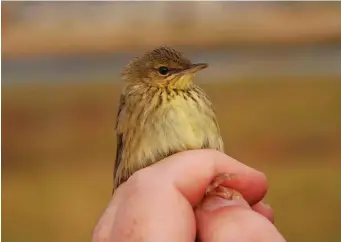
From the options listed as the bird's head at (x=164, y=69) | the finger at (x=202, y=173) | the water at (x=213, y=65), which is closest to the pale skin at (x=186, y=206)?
the finger at (x=202, y=173)

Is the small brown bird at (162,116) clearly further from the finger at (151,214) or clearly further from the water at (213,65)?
the water at (213,65)

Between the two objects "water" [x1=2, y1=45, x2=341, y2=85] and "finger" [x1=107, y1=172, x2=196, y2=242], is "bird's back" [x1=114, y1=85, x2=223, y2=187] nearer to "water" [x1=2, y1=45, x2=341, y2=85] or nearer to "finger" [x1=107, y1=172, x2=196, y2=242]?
"finger" [x1=107, y1=172, x2=196, y2=242]

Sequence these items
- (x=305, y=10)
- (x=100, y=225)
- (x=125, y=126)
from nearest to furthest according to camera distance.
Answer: (x=100, y=225) < (x=125, y=126) < (x=305, y=10)

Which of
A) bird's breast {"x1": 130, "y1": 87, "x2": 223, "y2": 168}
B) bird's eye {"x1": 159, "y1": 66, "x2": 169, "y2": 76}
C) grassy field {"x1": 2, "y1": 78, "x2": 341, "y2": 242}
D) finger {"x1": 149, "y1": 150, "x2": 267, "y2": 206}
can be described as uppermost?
bird's eye {"x1": 159, "y1": 66, "x2": 169, "y2": 76}

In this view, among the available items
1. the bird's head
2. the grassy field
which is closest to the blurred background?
the grassy field

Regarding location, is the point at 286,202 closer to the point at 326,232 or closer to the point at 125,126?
the point at 326,232

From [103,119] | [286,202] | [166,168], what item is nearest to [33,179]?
[103,119]

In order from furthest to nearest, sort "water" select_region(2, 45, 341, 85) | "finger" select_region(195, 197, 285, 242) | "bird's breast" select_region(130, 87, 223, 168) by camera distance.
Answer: "water" select_region(2, 45, 341, 85)
"bird's breast" select_region(130, 87, 223, 168)
"finger" select_region(195, 197, 285, 242)

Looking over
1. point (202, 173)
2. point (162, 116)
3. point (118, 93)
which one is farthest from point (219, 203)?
point (118, 93)
